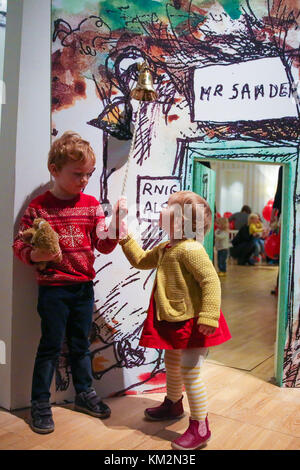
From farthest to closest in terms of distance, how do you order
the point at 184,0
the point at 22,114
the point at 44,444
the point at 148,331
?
the point at 184,0 < the point at 22,114 < the point at 148,331 < the point at 44,444

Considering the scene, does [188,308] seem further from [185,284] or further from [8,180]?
[8,180]

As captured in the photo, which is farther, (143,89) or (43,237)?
(143,89)

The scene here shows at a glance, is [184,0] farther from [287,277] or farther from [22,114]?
[287,277]

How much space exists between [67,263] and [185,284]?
24.4 inches

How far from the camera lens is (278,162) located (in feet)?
9.07

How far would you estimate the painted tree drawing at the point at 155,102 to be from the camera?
2.50 m

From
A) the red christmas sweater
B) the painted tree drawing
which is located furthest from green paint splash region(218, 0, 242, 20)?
the red christmas sweater

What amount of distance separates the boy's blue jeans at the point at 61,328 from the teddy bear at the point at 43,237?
0.71 feet

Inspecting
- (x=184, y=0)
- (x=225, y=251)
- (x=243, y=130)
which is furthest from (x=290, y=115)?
(x=225, y=251)

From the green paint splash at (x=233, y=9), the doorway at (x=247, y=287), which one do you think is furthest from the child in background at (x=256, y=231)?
the green paint splash at (x=233, y=9)

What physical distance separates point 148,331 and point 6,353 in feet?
2.64

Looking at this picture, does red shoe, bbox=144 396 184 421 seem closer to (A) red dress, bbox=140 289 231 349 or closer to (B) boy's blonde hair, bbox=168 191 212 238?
(A) red dress, bbox=140 289 231 349

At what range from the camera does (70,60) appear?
2.46m

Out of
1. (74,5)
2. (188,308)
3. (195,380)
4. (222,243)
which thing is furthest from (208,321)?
(222,243)
